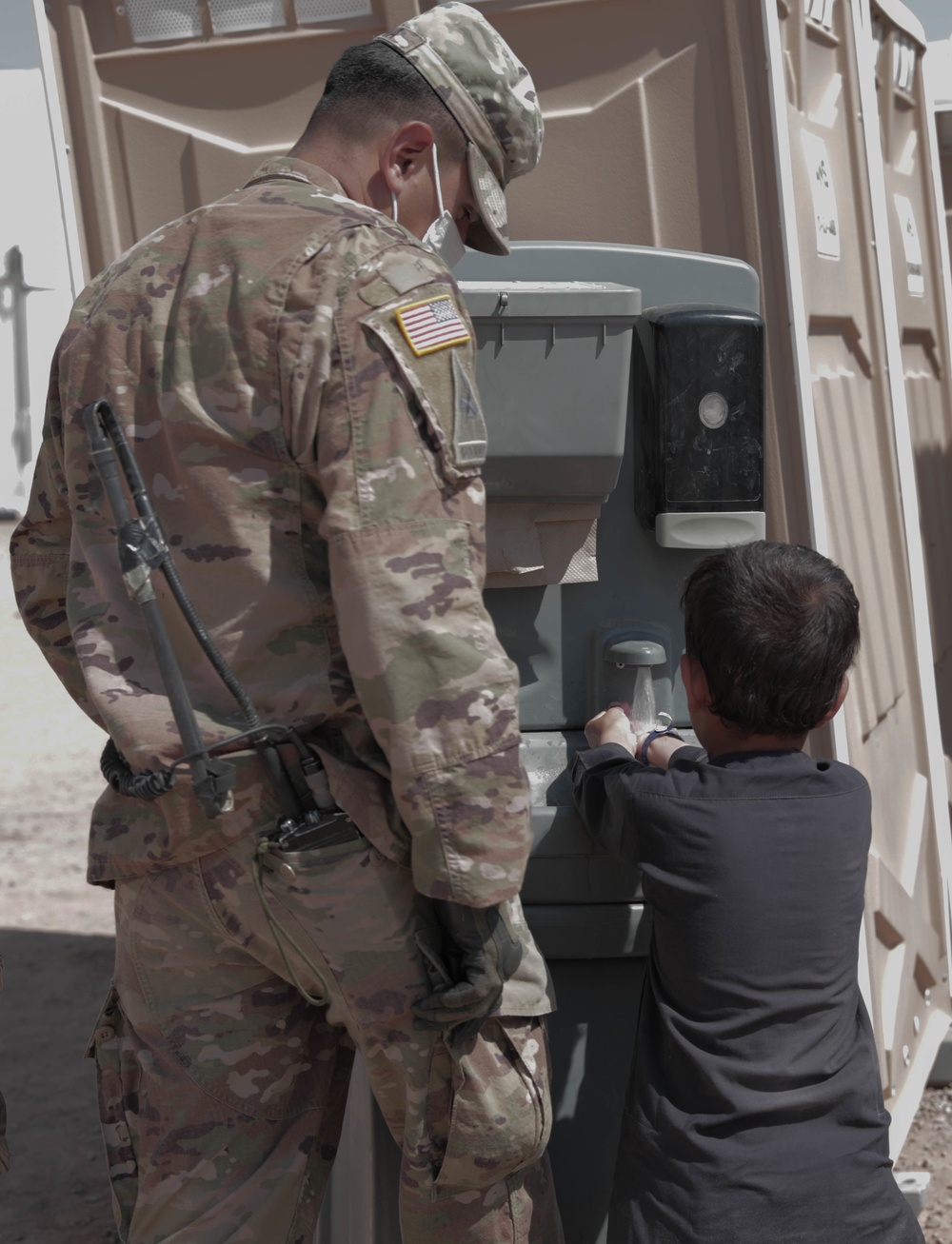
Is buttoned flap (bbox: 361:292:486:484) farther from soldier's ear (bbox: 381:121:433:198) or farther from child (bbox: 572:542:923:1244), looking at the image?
child (bbox: 572:542:923:1244)

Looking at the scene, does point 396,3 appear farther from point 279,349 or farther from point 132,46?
point 279,349

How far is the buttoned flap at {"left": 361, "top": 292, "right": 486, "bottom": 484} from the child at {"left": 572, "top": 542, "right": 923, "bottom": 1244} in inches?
15.9

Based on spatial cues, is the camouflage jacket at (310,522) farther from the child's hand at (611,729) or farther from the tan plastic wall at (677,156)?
the tan plastic wall at (677,156)

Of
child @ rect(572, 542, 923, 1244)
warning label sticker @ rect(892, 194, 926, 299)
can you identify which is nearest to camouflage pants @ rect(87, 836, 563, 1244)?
child @ rect(572, 542, 923, 1244)

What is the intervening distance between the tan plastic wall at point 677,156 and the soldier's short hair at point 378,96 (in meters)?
1.08

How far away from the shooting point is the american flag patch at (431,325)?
137 centimetres

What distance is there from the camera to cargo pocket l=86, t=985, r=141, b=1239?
1600 mm

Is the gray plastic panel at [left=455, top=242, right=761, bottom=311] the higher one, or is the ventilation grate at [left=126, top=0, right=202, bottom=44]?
the ventilation grate at [left=126, top=0, right=202, bottom=44]

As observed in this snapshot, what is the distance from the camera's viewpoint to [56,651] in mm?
1750

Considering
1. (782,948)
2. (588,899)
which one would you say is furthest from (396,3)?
(782,948)

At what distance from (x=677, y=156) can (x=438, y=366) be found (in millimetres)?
1394

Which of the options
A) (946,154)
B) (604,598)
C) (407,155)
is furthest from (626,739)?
(946,154)

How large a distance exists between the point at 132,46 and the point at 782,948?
2.16m

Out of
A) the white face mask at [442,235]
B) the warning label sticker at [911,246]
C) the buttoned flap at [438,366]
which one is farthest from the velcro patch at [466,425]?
the warning label sticker at [911,246]
